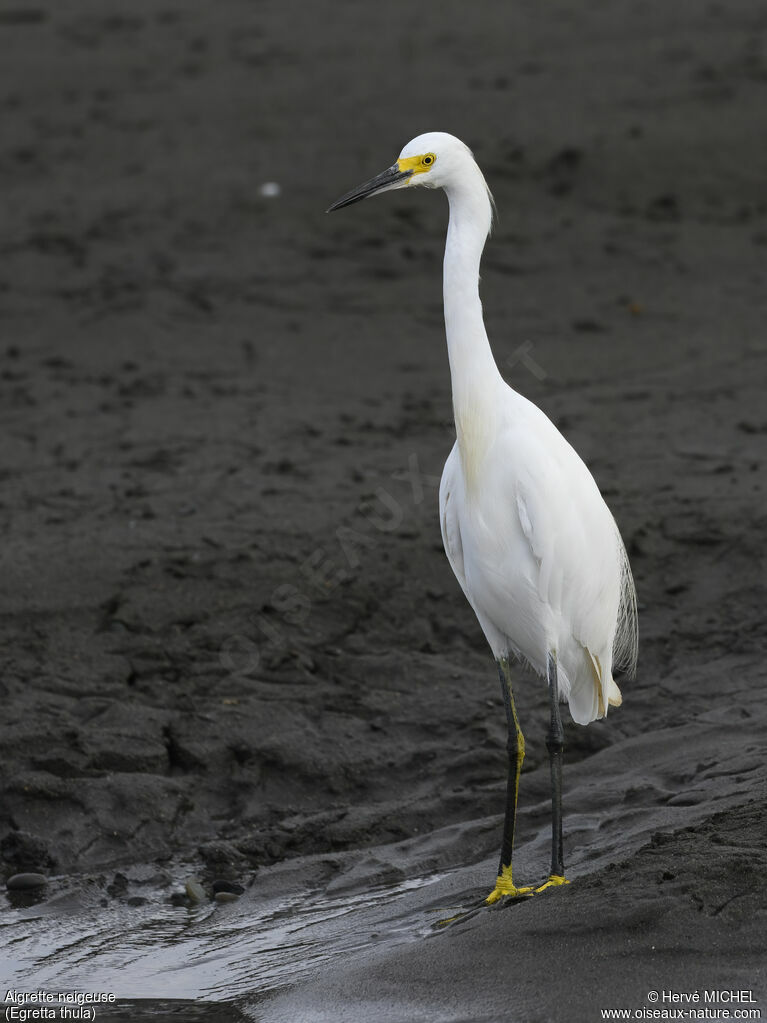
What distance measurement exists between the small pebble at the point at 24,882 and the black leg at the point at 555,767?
176 cm

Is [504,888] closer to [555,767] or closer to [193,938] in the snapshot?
[555,767]

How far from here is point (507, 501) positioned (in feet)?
13.9

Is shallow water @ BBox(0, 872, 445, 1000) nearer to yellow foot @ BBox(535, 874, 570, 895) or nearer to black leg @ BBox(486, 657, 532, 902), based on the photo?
black leg @ BBox(486, 657, 532, 902)

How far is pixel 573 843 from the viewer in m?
4.48

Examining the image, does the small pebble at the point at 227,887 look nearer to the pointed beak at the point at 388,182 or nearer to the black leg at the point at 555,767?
the black leg at the point at 555,767

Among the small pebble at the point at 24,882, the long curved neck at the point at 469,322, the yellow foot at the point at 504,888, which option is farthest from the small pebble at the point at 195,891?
the long curved neck at the point at 469,322

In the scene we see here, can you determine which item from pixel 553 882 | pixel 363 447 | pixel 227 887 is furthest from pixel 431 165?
pixel 363 447

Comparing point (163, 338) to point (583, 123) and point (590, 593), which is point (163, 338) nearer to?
point (583, 123)

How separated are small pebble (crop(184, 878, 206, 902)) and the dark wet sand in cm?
13

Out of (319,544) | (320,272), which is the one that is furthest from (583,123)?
(319,544)

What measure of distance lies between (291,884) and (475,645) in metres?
1.63

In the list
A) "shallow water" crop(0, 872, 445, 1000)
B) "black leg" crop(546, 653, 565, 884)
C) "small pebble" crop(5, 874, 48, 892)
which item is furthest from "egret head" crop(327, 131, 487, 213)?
"small pebble" crop(5, 874, 48, 892)

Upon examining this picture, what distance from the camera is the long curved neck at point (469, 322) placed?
4168mm

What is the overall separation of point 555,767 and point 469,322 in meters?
1.40
